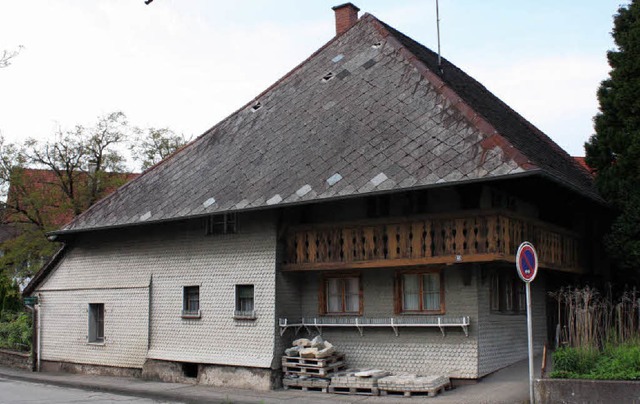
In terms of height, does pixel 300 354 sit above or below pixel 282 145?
below

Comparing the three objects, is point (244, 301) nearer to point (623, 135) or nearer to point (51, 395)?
point (51, 395)

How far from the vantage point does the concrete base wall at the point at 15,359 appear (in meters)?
25.0

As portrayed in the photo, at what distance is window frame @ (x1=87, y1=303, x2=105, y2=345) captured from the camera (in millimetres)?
23094

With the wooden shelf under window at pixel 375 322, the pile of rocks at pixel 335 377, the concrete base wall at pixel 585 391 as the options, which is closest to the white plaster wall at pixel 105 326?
the wooden shelf under window at pixel 375 322

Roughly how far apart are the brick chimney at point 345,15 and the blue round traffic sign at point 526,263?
13.0 m

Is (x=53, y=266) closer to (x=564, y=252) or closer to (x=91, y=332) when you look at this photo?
(x=91, y=332)

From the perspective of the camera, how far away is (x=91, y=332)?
912 inches

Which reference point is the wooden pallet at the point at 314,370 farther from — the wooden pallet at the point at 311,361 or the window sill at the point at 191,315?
the window sill at the point at 191,315

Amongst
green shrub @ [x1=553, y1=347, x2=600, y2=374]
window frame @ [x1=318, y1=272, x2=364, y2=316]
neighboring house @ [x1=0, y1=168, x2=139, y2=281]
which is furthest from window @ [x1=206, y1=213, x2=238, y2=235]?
neighboring house @ [x1=0, y1=168, x2=139, y2=281]

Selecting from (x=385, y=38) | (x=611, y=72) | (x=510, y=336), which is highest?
(x=385, y=38)

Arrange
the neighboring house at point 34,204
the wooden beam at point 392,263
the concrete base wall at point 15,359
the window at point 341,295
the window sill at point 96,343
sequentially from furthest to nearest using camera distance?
1. the neighboring house at point 34,204
2. the concrete base wall at point 15,359
3. the window sill at point 96,343
4. the window at point 341,295
5. the wooden beam at point 392,263

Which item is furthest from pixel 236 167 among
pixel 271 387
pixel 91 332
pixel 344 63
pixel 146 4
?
pixel 146 4

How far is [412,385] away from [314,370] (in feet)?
8.82

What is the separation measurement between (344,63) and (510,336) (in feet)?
28.7
